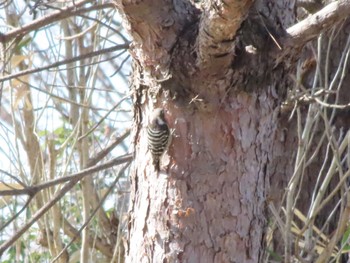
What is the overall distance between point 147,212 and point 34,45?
5.59 feet

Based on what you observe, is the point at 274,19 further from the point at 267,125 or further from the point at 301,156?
the point at 301,156

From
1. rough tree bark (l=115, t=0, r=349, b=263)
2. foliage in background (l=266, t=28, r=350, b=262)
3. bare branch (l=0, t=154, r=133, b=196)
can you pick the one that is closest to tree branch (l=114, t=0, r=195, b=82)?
rough tree bark (l=115, t=0, r=349, b=263)

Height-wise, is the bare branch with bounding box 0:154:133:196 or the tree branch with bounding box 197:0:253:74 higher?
the tree branch with bounding box 197:0:253:74

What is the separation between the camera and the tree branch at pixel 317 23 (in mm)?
1441

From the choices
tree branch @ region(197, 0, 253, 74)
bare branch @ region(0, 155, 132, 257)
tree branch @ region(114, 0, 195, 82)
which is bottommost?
bare branch @ region(0, 155, 132, 257)

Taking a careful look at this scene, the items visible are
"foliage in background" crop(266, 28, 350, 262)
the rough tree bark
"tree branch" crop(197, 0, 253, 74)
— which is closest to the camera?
"tree branch" crop(197, 0, 253, 74)

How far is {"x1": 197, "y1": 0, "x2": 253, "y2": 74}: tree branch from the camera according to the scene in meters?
1.38

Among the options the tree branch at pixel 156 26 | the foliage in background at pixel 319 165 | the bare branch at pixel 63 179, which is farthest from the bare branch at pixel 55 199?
the foliage in background at pixel 319 165

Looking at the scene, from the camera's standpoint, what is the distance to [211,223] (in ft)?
5.29

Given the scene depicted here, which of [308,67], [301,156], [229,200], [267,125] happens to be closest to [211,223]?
[229,200]

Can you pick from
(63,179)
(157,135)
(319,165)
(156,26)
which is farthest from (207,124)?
(319,165)

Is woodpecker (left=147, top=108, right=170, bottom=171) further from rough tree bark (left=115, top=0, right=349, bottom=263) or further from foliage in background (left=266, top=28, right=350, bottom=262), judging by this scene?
foliage in background (left=266, top=28, right=350, bottom=262)

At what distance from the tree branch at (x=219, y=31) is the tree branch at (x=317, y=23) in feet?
0.39

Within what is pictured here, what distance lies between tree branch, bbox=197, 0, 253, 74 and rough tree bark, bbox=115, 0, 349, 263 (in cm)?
1
